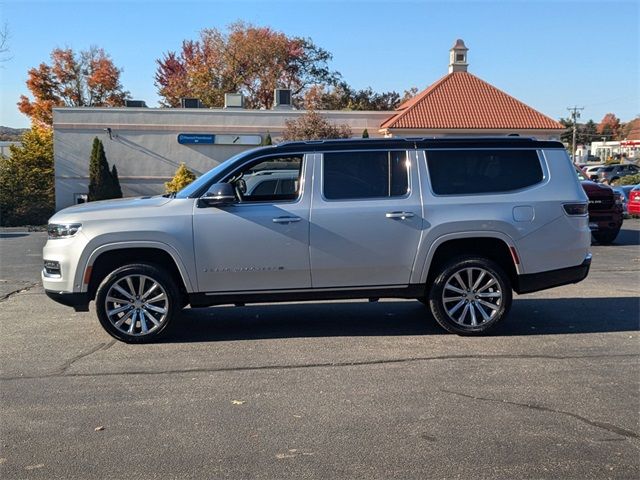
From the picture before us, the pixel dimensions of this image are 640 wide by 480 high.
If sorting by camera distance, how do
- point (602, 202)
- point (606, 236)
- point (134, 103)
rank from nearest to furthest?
point (602, 202)
point (606, 236)
point (134, 103)

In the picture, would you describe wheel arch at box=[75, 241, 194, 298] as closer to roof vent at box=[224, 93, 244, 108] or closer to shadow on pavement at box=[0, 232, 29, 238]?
shadow on pavement at box=[0, 232, 29, 238]

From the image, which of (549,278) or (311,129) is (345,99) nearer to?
(311,129)

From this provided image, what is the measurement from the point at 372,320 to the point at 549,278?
2.02 metres

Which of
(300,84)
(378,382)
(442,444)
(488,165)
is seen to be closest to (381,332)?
(378,382)

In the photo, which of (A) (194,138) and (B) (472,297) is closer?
(B) (472,297)

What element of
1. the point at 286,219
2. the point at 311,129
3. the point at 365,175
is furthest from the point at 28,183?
the point at 365,175

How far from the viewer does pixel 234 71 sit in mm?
50344

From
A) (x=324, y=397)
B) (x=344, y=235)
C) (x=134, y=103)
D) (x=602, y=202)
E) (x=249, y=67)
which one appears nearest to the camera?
(x=324, y=397)

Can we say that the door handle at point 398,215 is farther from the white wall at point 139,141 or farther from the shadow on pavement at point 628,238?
the white wall at point 139,141

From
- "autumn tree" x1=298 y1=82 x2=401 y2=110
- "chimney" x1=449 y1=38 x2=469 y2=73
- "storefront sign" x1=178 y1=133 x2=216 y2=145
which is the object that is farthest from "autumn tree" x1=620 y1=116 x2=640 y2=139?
"storefront sign" x1=178 y1=133 x2=216 y2=145

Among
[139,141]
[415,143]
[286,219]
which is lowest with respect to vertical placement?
[286,219]

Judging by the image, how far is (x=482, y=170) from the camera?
6.76 m

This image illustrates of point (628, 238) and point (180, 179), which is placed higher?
point (180, 179)

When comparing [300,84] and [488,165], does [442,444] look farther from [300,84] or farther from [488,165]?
[300,84]
